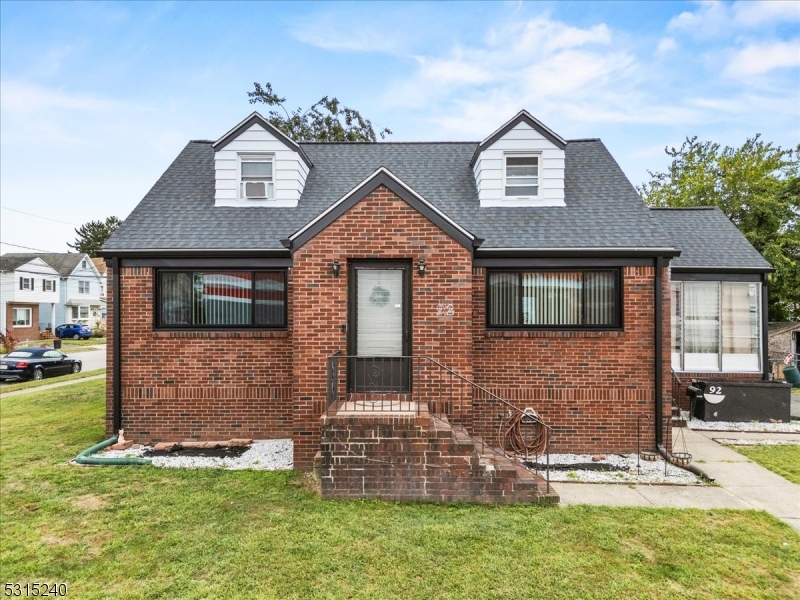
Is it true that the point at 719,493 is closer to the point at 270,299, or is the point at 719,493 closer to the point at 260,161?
the point at 270,299

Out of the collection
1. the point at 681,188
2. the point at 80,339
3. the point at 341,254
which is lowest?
the point at 80,339

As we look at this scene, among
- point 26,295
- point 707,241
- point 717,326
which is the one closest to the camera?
point 717,326

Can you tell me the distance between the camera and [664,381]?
→ 6898mm

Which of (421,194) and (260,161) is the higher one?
(260,161)

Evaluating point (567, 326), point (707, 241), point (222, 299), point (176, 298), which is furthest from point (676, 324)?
point (176, 298)

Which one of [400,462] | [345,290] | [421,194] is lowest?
[400,462]

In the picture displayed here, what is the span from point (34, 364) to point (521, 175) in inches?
788

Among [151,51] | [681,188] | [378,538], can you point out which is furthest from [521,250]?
[681,188]

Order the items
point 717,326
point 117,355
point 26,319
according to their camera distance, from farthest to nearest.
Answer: point 26,319 < point 717,326 < point 117,355

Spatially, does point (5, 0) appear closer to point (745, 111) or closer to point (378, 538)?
point (378, 538)

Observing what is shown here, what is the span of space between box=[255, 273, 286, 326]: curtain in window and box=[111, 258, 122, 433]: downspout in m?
2.55

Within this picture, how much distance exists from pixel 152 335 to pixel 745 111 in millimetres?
23119

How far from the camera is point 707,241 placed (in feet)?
34.8

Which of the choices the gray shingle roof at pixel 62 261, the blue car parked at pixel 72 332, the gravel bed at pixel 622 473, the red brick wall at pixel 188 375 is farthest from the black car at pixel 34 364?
the gray shingle roof at pixel 62 261
